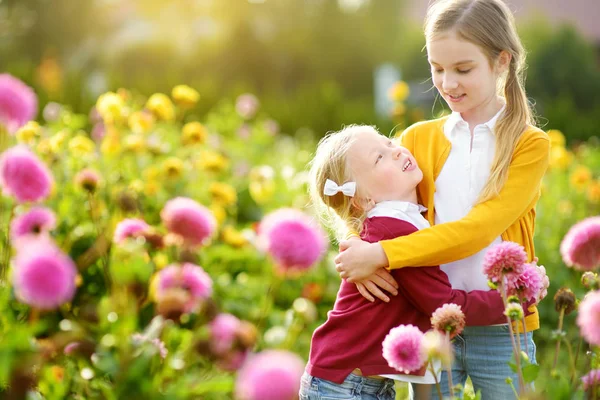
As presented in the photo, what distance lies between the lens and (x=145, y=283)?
1.88m

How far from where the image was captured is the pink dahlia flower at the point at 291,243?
5.31 ft

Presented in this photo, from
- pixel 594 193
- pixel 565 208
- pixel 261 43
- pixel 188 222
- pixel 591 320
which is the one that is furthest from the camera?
pixel 261 43

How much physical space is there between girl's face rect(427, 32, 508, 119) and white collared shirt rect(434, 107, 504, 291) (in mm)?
113

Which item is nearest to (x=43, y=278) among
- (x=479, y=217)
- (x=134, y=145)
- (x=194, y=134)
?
(x=479, y=217)

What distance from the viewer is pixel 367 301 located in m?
2.11

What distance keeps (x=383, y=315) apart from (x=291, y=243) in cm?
57

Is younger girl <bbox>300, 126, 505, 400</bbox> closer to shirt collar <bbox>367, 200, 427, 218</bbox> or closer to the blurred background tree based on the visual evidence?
shirt collar <bbox>367, 200, 427, 218</bbox>

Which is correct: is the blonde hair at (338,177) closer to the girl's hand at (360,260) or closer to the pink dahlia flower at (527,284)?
the girl's hand at (360,260)

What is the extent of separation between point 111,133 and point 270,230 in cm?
270

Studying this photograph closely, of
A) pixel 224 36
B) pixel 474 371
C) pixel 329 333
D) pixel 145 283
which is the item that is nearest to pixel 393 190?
pixel 329 333

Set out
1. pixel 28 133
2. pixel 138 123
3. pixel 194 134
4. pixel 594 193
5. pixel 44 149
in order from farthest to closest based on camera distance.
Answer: pixel 594 193 → pixel 194 134 → pixel 138 123 → pixel 44 149 → pixel 28 133

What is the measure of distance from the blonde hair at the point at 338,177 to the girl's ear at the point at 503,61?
1.34 ft

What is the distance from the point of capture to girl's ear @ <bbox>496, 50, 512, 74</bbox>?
2.24m

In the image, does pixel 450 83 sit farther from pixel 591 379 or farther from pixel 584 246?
pixel 591 379
